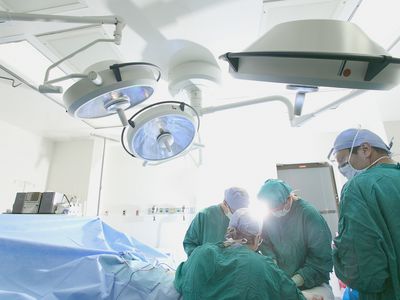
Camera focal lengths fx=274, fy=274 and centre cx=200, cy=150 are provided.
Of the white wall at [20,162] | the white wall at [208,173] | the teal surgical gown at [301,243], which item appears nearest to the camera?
the teal surgical gown at [301,243]

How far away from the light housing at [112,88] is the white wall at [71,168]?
8.80ft

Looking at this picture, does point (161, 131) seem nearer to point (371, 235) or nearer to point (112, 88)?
point (112, 88)

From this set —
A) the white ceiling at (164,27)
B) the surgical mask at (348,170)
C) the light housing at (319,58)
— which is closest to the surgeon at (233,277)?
the surgical mask at (348,170)

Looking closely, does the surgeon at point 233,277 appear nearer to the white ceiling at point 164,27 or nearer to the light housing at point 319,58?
the light housing at point 319,58

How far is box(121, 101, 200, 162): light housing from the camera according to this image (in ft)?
3.71

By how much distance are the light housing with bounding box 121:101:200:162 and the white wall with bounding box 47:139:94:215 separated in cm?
250

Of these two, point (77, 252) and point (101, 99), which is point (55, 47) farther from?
point (77, 252)

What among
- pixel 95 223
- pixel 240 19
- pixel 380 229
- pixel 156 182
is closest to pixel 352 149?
pixel 380 229

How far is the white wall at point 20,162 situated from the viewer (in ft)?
9.71

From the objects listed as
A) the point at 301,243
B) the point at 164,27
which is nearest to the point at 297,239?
the point at 301,243

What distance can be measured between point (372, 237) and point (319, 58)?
0.71m

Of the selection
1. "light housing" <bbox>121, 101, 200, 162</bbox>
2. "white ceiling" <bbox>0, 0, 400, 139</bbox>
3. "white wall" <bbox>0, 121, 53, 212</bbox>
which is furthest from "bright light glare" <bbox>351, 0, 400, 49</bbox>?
"white wall" <bbox>0, 121, 53, 212</bbox>

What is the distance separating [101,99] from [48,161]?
10.2 feet

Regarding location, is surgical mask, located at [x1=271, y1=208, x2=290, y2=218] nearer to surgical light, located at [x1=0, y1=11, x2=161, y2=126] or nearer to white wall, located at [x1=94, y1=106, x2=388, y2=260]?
surgical light, located at [x1=0, y1=11, x2=161, y2=126]
